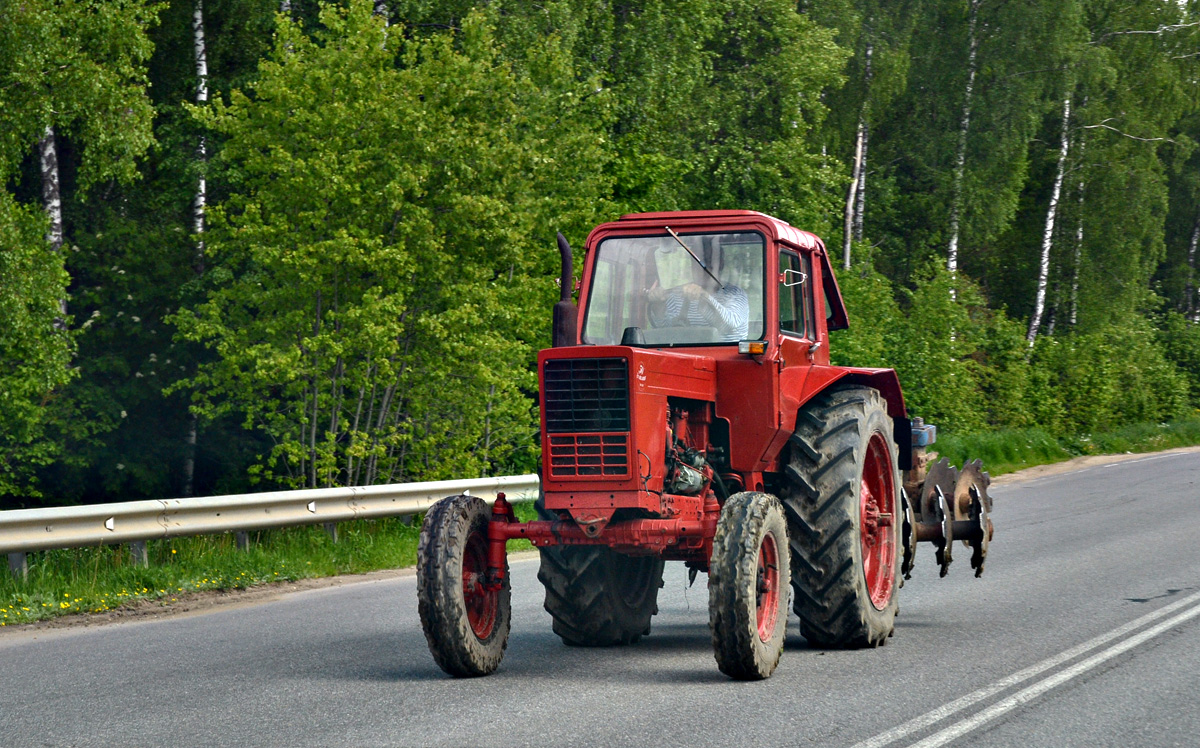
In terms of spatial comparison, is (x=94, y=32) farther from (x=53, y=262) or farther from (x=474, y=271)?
(x=474, y=271)

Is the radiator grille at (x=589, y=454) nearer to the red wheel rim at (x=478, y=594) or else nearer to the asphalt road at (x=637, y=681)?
the red wheel rim at (x=478, y=594)

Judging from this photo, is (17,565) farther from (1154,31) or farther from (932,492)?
(1154,31)

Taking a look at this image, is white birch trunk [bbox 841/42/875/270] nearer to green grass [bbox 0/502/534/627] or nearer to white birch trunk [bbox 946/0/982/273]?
white birch trunk [bbox 946/0/982/273]

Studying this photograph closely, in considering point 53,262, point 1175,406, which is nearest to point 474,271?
point 53,262

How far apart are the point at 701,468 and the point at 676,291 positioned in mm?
1284

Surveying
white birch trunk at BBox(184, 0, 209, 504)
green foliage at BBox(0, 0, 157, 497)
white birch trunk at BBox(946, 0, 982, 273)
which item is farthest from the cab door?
white birch trunk at BBox(946, 0, 982, 273)

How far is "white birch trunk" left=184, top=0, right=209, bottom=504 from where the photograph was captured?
25.3 meters

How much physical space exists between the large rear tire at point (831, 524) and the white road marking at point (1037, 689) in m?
1.25

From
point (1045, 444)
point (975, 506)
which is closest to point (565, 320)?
point (975, 506)

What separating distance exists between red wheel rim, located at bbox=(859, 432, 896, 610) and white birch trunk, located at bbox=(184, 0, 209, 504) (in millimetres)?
17699

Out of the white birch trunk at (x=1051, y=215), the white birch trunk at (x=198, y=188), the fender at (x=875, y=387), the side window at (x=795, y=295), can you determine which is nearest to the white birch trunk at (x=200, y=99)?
the white birch trunk at (x=198, y=188)

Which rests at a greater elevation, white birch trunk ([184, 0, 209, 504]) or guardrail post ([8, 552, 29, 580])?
white birch trunk ([184, 0, 209, 504])

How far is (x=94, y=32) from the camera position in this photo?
2266 centimetres

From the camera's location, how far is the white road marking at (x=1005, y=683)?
19.7 ft
